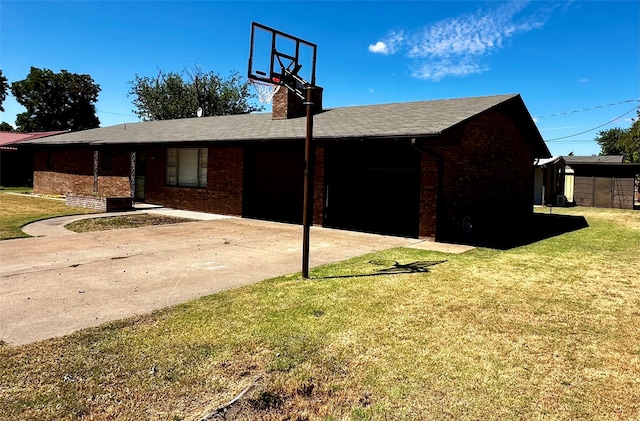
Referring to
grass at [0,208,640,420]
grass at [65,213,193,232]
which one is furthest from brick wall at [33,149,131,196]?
grass at [0,208,640,420]

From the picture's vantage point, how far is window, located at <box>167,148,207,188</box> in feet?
54.0

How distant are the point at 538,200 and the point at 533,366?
25.3 m

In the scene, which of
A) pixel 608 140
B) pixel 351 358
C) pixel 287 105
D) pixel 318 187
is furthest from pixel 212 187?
pixel 608 140

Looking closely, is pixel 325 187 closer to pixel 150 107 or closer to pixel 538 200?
pixel 538 200

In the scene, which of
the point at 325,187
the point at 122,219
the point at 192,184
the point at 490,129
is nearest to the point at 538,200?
the point at 490,129

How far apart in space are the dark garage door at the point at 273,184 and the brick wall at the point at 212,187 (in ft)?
1.22

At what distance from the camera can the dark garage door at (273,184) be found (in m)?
14.5

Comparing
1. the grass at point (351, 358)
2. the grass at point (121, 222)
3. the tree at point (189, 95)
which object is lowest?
the grass at point (351, 358)

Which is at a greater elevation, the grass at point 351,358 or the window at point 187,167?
the window at point 187,167

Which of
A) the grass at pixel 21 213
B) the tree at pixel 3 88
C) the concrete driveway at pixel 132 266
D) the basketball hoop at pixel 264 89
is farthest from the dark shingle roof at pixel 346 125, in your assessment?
the tree at pixel 3 88

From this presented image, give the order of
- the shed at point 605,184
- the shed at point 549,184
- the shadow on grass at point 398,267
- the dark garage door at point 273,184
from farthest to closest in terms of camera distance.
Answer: the shed at point 549,184 < the shed at point 605,184 < the dark garage door at point 273,184 < the shadow on grass at point 398,267

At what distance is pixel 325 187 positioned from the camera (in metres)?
12.5

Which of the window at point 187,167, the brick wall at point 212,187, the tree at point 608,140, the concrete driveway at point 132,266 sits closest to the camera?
the concrete driveway at point 132,266

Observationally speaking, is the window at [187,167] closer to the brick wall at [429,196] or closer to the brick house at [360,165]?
the brick house at [360,165]
